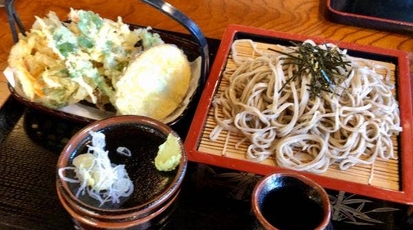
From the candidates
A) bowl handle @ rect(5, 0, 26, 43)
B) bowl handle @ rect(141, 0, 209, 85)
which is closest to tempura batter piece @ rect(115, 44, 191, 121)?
bowl handle @ rect(141, 0, 209, 85)

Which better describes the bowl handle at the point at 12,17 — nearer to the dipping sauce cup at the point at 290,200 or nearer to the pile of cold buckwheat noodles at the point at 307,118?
the pile of cold buckwheat noodles at the point at 307,118

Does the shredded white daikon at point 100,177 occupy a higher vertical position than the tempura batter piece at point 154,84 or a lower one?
lower

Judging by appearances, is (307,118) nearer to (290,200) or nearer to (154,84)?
(290,200)

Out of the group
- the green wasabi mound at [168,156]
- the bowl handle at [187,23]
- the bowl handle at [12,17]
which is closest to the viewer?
the green wasabi mound at [168,156]

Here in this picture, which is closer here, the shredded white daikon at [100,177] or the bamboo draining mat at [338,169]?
the shredded white daikon at [100,177]

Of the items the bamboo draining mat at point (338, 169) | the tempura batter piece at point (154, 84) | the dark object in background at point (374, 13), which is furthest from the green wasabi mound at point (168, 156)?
the dark object in background at point (374, 13)

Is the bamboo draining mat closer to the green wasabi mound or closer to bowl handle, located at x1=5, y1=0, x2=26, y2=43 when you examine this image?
the green wasabi mound
